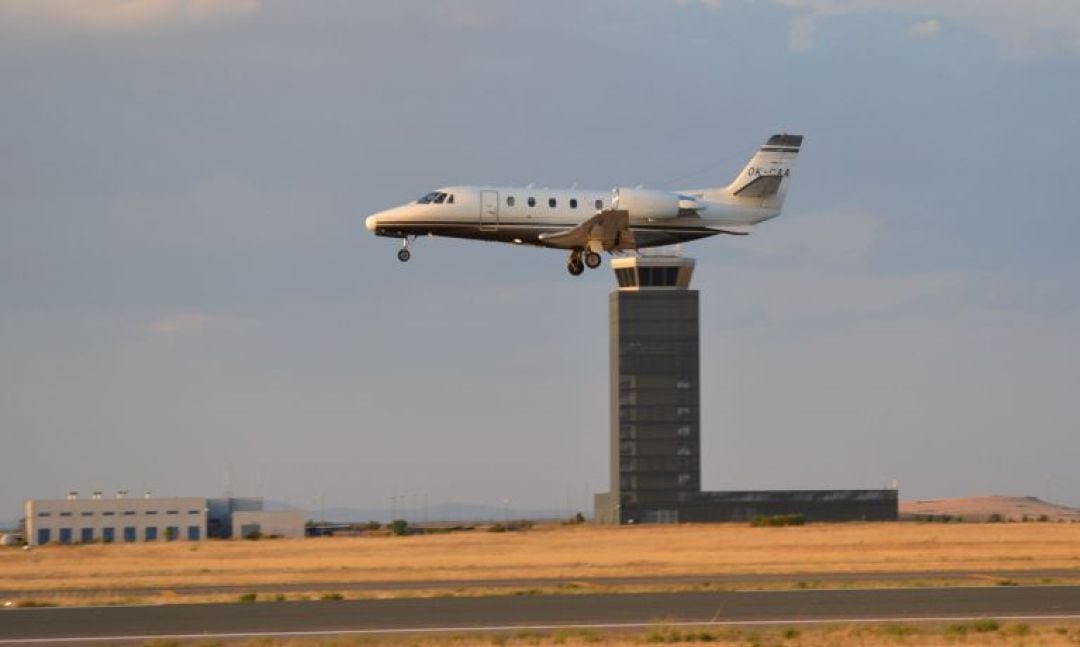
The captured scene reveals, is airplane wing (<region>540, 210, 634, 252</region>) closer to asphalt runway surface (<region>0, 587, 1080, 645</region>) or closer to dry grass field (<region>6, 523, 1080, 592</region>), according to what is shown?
dry grass field (<region>6, 523, 1080, 592</region>)

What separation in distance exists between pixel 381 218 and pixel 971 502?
494ft

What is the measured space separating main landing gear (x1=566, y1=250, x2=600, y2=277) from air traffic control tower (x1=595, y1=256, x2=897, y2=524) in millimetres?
75869

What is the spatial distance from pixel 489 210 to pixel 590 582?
12216 mm

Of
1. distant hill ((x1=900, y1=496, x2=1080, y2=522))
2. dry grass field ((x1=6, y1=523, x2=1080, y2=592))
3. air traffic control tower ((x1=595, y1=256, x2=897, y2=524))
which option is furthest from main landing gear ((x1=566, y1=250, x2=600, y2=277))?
distant hill ((x1=900, y1=496, x2=1080, y2=522))

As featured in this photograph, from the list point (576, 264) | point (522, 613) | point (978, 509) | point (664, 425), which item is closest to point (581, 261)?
point (576, 264)

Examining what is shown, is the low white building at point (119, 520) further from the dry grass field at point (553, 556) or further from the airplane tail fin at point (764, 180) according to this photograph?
the airplane tail fin at point (764, 180)

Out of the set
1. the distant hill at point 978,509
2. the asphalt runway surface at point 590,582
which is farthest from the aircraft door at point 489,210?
the distant hill at point 978,509

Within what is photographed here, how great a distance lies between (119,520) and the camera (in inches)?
5226

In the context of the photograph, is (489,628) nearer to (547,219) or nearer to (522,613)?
Result: (522,613)

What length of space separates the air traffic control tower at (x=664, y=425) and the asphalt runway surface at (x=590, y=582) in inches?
2814

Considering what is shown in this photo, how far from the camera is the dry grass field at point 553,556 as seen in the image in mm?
65562

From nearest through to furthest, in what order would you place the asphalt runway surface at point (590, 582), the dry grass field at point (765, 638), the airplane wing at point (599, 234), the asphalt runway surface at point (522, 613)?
Answer: the dry grass field at point (765, 638) → the asphalt runway surface at point (522, 613) → the asphalt runway surface at point (590, 582) → the airplane wing at point (599, 234)

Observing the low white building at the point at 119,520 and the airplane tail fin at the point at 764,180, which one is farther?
the low white building at the point at 119,520

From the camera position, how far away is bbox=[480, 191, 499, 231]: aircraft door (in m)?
57.3
